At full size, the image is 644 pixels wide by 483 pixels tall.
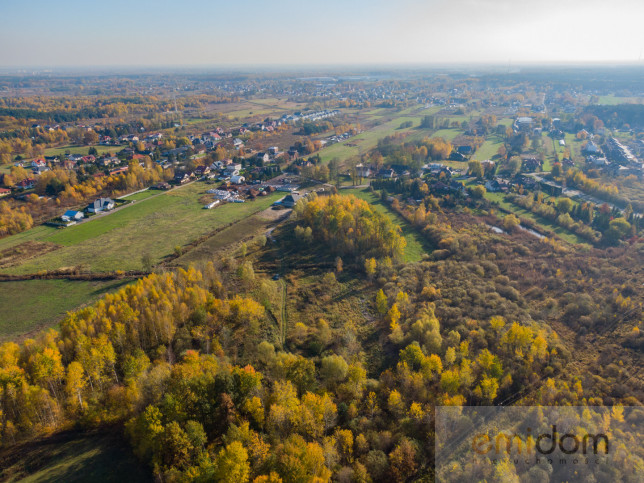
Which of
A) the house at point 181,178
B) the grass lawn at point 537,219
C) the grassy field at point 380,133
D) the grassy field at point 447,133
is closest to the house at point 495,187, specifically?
the grass lawn at point 537,219

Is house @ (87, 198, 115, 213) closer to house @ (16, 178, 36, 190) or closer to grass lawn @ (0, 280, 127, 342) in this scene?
house @ (16, 178, 36, 190)

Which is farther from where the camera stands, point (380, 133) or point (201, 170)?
point (380, 133)

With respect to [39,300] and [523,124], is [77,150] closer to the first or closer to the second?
[39,300]

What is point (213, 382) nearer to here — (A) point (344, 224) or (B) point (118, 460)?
(B) point (118, 460)

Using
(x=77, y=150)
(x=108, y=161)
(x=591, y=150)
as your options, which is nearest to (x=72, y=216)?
(x=108, y=161)

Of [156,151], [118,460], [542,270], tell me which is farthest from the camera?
[156,151]

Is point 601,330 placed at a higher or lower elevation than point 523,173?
lower

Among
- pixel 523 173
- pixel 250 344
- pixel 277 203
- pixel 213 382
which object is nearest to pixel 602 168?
pixel 523 173
